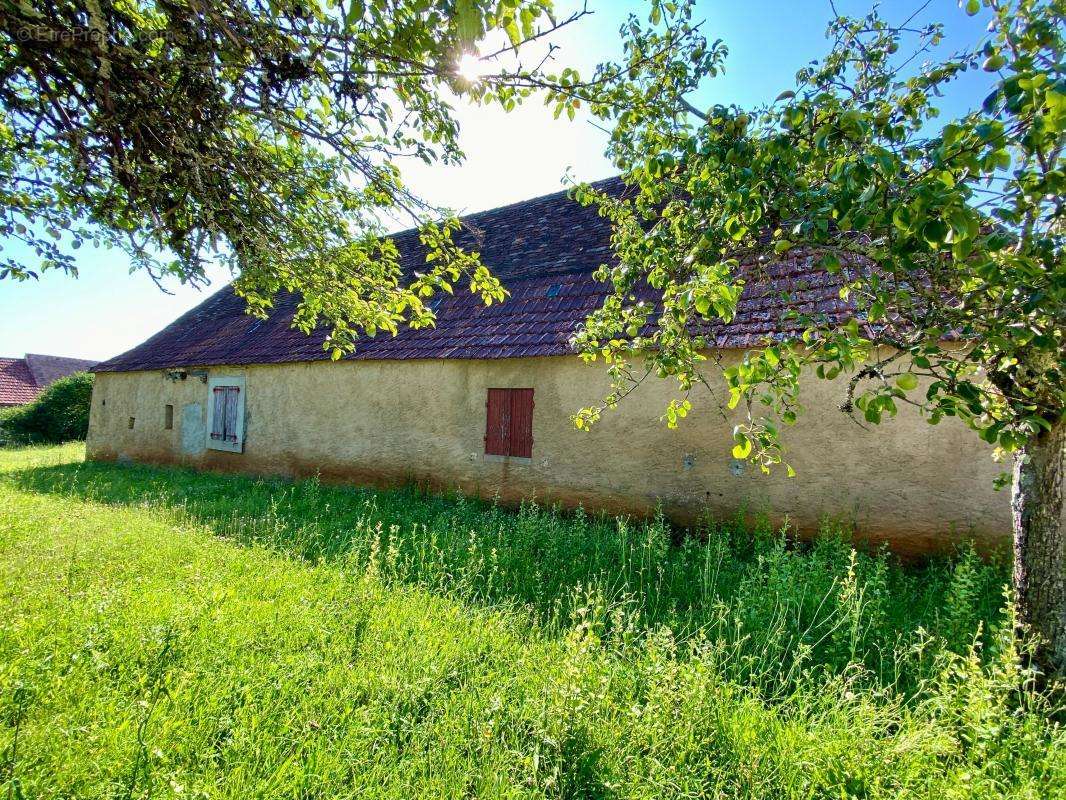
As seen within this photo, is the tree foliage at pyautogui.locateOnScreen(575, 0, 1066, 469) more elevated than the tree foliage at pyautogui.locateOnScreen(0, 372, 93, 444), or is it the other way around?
the tree foliage at pyautogui.locateOnScreen(575, 0, 1066, 469)

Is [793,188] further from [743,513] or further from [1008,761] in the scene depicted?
[743,513]

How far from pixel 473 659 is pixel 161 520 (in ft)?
17.7

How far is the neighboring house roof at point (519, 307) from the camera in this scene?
6.34m

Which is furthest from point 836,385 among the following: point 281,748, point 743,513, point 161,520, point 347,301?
point 161,520

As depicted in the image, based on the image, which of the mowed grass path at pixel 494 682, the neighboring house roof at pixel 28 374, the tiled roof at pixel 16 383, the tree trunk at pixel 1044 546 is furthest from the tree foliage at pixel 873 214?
the tiled roof at pixel 16 383

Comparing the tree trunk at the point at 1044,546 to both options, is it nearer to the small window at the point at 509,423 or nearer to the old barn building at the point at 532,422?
the old barn building at the point at 532,422

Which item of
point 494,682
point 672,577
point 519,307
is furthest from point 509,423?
point 494,682

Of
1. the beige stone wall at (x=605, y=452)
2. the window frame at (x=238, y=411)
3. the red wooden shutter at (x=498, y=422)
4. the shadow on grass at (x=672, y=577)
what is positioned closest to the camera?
the shadow on grass at (x=672, y=577)

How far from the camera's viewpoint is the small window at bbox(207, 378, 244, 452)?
11.4m

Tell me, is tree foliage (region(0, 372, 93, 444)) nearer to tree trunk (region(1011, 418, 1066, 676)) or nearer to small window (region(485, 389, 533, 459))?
small window (region(485, 389, 533, 459))

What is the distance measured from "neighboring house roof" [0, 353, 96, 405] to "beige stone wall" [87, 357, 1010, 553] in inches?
1031

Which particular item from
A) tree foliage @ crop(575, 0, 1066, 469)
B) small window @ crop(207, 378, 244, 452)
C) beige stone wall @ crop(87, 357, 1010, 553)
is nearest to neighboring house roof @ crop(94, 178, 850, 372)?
beige stone wall @ crop(87, 357, 1010, 553)

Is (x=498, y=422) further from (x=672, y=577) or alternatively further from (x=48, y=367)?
(x=48, y=367)

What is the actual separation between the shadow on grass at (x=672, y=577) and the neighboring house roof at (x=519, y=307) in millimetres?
2408
